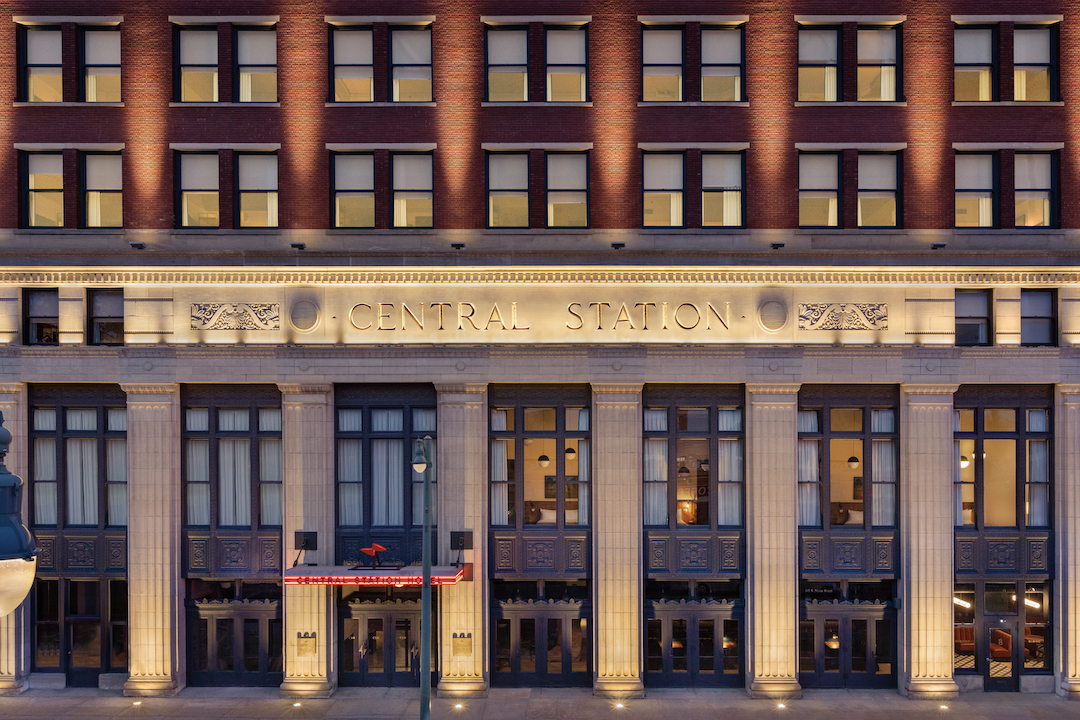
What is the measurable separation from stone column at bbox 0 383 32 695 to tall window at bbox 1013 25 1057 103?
83.8 feet

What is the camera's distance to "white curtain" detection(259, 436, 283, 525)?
58.4ft

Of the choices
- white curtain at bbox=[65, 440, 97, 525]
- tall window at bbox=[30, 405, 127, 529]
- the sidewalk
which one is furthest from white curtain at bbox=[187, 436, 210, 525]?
the sidewalk

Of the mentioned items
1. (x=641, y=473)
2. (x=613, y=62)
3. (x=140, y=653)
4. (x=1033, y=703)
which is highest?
(x=613, y=62)

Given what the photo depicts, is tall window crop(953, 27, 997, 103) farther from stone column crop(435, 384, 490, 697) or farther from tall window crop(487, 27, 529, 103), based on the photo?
stone column crop(435, 384, 490, 697)

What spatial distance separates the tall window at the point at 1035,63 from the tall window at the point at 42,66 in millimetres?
23497

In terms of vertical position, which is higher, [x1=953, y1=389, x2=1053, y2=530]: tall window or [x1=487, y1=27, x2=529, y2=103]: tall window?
[x1=487, y1=27, x2=529, y2=103]: tall window

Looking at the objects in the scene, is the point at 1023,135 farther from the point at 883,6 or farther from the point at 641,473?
the point at 641,473

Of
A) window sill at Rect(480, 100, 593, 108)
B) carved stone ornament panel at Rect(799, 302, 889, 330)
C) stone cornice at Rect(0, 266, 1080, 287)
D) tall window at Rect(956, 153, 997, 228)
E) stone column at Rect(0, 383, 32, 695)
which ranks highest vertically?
window sill at Rect(480, 100, 593, 108)

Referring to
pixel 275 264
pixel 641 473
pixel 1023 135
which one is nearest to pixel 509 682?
pixel 641 473

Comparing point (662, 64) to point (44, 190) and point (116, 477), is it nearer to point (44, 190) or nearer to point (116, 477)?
point (44, 190)

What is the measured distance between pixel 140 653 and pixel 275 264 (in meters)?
9.96

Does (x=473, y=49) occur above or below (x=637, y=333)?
above

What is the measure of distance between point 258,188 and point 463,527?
981 cm

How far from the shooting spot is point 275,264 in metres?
17.3
